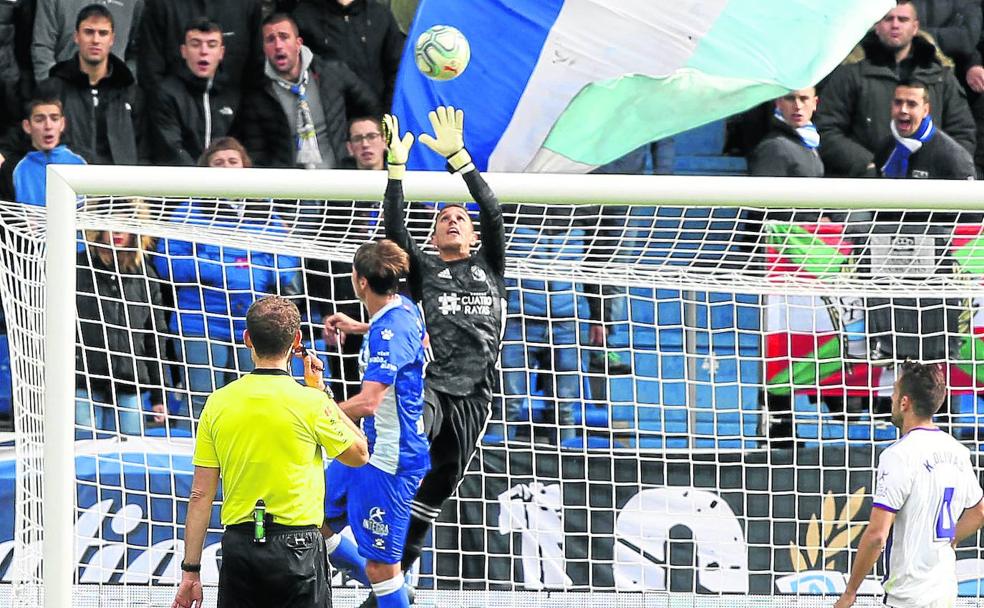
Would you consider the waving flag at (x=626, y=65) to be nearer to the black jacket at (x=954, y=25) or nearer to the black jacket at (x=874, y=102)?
the black jacket at (x=874, y=102)

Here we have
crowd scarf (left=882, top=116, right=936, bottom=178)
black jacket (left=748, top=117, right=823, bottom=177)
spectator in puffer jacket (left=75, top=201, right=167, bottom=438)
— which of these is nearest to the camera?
spectator in puffer jacket (left=75, top=201, right=167, bottom=438)

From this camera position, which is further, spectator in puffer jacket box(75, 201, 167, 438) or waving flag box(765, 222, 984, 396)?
waving flag box(765, 222, 984, 396)

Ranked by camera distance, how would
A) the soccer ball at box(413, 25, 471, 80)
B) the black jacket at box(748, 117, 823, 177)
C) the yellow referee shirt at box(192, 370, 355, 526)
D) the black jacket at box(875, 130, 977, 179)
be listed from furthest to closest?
the black jacket at box(875, 130, 977, 179) < the black jacket at box(748, 117, 823, 177) < the soccer ball at box(413, 25, 471, 80) < the yellow referee shirt at box(192, 370, 355, 526)

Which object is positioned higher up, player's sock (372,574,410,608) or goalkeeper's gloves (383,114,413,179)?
goalkeeper's gloves (383,114,413,179)

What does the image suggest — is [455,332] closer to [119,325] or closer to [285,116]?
[119,325]

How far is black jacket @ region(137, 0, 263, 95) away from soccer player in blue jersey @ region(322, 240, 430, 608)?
3.09 meters

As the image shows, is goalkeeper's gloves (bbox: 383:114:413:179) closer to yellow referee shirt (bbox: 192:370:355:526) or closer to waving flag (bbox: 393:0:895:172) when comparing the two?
yellow referee shirt (bbox: 192:370:355:526)

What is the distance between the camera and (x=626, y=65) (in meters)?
8.91

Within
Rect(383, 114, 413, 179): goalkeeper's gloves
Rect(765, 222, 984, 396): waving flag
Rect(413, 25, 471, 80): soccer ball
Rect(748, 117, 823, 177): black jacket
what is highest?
Rect(413, 25, 471, 80): soccer ball

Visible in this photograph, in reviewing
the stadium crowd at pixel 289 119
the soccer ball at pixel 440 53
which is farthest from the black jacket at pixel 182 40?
the soccer ball at pixel 440 53

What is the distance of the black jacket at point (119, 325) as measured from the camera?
25.7 ft

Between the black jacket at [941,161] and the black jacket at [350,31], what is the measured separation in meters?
3.22

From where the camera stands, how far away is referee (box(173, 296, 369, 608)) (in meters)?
5.33

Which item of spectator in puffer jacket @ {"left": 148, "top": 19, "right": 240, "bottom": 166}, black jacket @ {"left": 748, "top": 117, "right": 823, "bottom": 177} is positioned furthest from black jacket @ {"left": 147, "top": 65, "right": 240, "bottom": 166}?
black jacket @ {"left": 748, "top": 117, "right": 823, "bottom": 177}
